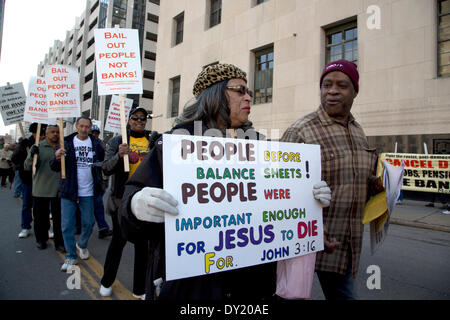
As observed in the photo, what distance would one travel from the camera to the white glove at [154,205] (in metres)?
1.10

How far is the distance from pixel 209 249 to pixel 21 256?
4282 mm

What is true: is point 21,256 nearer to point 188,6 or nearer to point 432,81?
point 432,81

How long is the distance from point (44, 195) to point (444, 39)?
12.7 meters

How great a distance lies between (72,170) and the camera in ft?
12.6

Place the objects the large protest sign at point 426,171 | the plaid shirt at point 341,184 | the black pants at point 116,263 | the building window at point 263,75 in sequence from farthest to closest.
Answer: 1. the building window at point 263,75
2. the large protest sign at point 426,171
3. the black pants at point 116,263
4. the plaid shirt at point 341,184

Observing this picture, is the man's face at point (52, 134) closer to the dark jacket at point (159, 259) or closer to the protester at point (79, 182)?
the protester at point (79, 182)

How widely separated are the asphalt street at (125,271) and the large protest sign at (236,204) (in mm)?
1954

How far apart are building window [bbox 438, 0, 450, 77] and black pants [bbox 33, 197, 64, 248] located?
12054 mm

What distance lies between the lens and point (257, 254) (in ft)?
4.36

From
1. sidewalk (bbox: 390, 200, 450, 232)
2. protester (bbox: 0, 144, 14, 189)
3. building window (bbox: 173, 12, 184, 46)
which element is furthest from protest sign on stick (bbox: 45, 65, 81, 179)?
building window (bbox: 173, 12, 184, 46)

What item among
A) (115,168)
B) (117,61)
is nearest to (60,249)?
(115,168)

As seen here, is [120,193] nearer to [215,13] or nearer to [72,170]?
[72,170]

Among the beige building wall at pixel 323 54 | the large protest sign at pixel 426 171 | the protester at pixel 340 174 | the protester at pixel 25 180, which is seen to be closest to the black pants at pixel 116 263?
the protester at pixel 340 174
